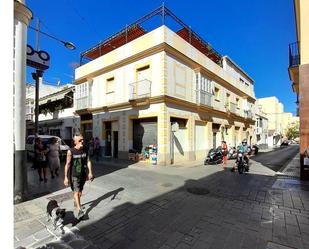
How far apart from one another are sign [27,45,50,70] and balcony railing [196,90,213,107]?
405 inches

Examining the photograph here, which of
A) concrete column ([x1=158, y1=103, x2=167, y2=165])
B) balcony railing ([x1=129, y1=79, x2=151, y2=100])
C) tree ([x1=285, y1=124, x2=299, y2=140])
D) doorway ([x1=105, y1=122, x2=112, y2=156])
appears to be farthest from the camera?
tree ([x1=285, y1=124, x2=299, y2=140])

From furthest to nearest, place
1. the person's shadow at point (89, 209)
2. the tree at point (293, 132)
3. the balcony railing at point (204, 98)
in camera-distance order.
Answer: the tree at point (293, 132) → the balcony railing at point (204, 98) → the person's shadow at point (89, 209)

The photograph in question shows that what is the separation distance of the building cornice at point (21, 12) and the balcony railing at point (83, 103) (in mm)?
12583

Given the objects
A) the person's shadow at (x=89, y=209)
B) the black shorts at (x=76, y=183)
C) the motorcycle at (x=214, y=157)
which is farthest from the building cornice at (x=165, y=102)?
the black shorts at (x=76, y=183)

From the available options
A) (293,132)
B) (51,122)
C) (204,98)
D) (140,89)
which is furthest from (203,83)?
(293,132)

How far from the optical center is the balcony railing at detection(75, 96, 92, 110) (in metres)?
18.1

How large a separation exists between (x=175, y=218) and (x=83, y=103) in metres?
16.2

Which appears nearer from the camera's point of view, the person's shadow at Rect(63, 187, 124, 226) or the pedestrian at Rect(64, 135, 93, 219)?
the person's shadow at Rect(63, 187, 124, 226)

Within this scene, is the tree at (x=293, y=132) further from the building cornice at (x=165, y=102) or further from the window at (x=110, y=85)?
the window at (x=110, y=85)

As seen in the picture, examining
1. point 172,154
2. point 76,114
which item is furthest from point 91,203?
point 76,114

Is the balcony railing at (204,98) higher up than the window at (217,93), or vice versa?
the window at (217,93)

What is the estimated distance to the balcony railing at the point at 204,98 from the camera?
15750 millimetres

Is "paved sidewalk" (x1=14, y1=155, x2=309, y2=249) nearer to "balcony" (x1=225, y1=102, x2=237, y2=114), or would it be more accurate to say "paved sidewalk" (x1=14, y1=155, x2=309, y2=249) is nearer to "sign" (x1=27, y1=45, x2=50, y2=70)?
"sign" (x1=27, y1=45, x2=50, y2=70)

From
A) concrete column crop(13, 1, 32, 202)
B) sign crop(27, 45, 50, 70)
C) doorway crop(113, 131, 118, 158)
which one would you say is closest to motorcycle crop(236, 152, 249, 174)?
concrete column crop(13, 1, 32, 202)
